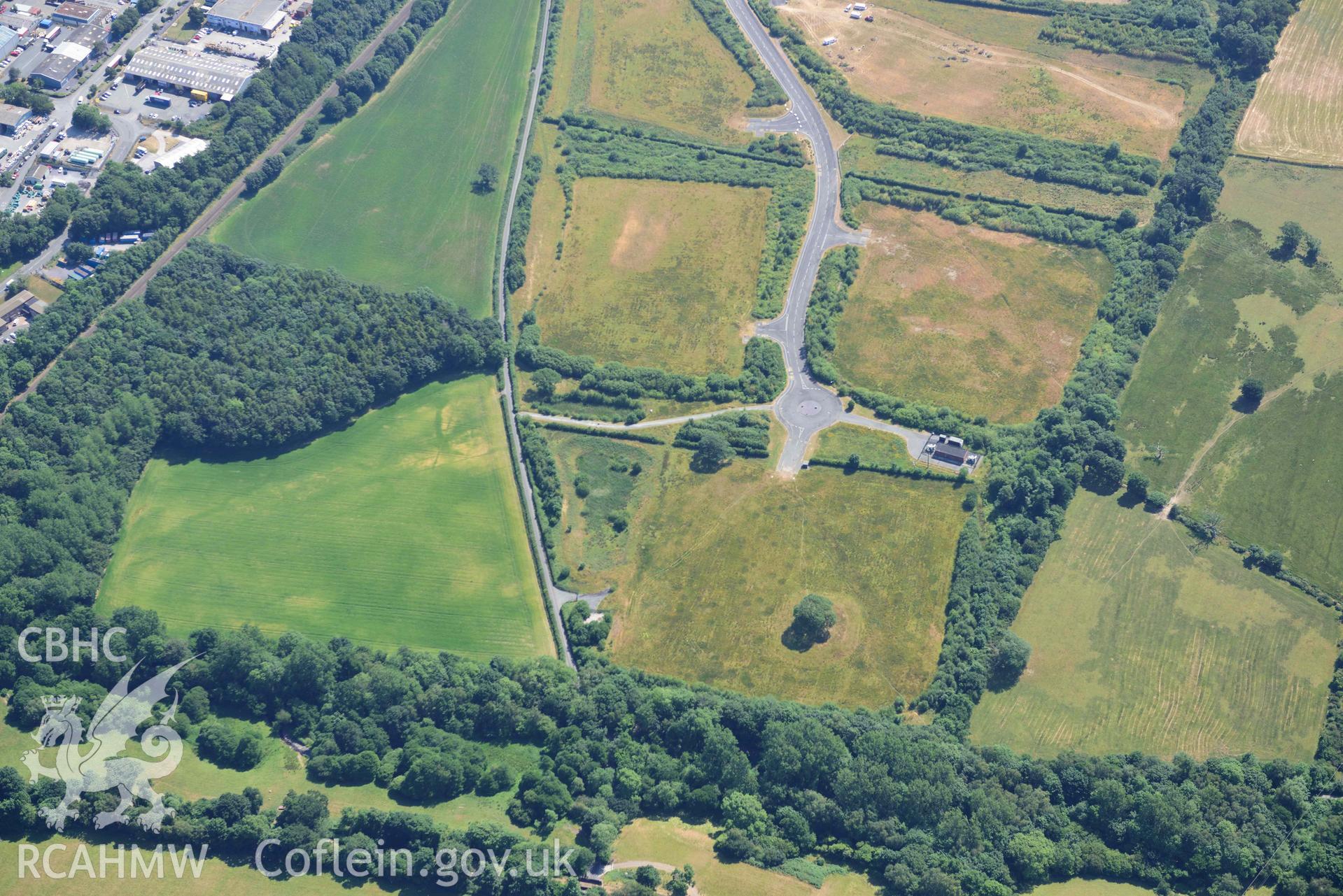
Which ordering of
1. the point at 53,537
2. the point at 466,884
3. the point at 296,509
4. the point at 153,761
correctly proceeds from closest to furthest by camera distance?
1. the point at 466,884
2. the point at 153,761
3. the point at 53,537
4. the point at 296,509

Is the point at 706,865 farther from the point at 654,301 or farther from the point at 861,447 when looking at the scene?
the point at 654,301

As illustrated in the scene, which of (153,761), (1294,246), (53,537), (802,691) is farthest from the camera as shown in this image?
(1294,246)

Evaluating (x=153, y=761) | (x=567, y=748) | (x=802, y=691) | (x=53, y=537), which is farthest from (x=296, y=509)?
(x=802, y=691)

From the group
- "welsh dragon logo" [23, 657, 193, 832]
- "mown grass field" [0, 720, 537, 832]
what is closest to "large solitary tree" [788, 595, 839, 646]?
"mown grass field" [0, 720, 537, 832]

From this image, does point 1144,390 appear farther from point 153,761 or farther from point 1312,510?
point 153,761

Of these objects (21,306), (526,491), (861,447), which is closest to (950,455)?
(861,447)

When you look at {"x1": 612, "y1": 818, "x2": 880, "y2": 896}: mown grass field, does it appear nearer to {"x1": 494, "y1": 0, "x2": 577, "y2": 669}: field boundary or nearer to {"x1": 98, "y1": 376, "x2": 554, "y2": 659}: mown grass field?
{"x1": 494, "y1": 0, "x2": 577, "y2": 669}: field boundary
